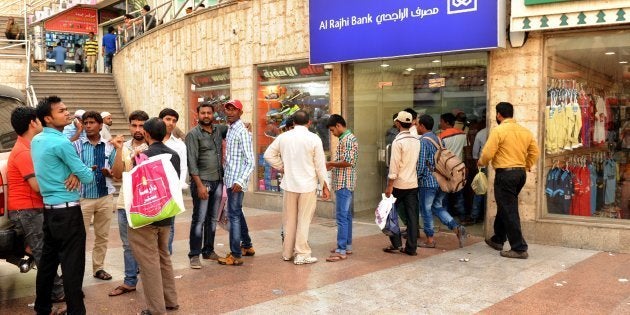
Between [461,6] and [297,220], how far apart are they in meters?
3.67

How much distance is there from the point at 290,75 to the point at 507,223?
5.29 m

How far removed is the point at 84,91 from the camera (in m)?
18.2

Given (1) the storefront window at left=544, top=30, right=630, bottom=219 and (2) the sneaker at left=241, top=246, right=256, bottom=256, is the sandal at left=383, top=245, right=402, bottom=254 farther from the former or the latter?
(1) the storefront window at left=544, top=30, right=630, bottom=219

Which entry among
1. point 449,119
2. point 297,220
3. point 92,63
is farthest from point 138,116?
point 92,63

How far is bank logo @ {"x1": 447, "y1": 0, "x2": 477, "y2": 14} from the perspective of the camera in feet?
25.6

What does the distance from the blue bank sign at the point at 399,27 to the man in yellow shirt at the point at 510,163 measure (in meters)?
1.29

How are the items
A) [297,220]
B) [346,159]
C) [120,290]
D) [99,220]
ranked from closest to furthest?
[120,290] → [99,220] → [297,220] → [346,159]

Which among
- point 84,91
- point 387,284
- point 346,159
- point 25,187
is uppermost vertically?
point 84,91

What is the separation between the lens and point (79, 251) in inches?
186

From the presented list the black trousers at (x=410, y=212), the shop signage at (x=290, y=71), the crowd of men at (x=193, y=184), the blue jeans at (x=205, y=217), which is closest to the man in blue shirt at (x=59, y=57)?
the shop signage at (x=290, y=71)

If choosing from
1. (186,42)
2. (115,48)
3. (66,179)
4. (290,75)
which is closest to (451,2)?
(290,75)

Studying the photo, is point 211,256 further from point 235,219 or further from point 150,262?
point 150,262

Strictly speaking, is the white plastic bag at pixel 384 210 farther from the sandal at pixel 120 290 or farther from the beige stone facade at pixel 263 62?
the sandal at pixel 120 290

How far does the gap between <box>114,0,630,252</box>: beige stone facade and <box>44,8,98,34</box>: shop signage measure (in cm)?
726
